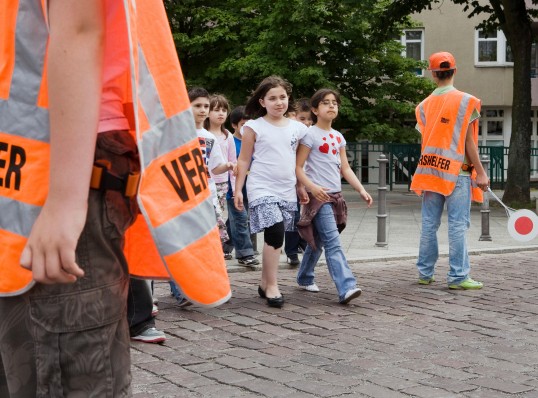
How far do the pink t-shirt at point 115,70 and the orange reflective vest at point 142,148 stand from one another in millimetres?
37

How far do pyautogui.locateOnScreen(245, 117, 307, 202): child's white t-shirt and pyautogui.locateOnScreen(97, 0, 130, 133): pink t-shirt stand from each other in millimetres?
5542

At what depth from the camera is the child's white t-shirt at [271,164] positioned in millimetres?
7781

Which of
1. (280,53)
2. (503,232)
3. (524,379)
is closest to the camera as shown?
(524,379)

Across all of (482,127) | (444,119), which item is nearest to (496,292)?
(444,119)

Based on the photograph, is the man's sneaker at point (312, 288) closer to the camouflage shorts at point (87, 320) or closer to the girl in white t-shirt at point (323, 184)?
the girl in white t-shirt at point (323, 184)

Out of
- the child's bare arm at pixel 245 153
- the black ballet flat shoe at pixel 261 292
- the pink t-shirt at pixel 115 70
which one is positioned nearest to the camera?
the pink t-shirt at pixel 115 70

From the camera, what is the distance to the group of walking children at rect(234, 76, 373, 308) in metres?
7.72

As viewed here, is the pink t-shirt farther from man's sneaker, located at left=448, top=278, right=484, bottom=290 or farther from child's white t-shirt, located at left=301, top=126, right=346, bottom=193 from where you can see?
man's sneaker, located at left=448, top=278, right=484, bottom=290

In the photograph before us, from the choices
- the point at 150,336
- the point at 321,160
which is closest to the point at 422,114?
the point at 321,160

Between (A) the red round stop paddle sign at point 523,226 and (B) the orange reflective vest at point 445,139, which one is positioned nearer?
(B) the orange reflective vest at point 445,139

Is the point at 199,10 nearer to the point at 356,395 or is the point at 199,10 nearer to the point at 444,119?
the point at 444,119

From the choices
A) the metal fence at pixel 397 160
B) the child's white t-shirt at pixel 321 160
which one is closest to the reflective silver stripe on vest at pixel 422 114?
the child's white t-shirt at pixel 321 160

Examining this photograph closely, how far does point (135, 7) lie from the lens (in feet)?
6.86

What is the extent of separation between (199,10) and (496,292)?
89.4 ft
